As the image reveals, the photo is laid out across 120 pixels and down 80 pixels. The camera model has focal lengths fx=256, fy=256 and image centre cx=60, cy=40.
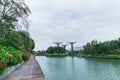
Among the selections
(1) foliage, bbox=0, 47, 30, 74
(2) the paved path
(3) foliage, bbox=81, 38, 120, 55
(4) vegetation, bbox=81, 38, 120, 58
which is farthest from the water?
(3) foliage, bbox=81, 38, 120, 55

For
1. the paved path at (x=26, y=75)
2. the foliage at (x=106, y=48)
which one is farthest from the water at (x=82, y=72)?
the foliage at (x=106, y=48)

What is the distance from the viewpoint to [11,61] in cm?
1549

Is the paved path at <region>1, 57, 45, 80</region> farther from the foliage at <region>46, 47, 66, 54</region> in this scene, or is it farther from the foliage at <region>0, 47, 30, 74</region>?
the foliage at <region>46, 47, 66, 54</region>

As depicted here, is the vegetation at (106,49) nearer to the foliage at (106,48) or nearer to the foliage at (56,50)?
the foliage at (106,48)

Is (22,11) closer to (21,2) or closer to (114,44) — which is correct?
(21,2)

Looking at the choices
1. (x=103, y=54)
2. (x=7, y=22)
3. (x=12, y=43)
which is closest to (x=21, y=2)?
(x=7, y=22)

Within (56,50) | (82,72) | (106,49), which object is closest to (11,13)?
(82,72)

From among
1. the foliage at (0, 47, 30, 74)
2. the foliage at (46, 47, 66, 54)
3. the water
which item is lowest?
the water

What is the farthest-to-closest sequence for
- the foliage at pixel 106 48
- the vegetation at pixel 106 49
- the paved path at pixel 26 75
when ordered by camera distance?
the foliage at pixel 106 48, the vegetation at pixel 106 49, the paved path at pixel 26 75

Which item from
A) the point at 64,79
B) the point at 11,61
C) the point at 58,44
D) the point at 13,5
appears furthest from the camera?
the point at 58,44

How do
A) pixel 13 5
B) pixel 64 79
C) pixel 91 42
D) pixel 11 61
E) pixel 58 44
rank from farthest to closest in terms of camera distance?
pixel 58 44
pixel 91 42
pixel 13 5
pixel 64 79
pixel 11 61

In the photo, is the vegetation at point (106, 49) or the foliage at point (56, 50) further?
the foliage at point (56, 50)

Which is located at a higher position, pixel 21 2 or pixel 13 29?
pixel 21 2

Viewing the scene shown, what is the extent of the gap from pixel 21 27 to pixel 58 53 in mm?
96769
